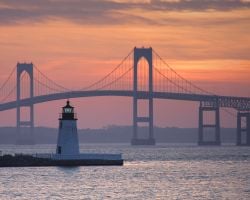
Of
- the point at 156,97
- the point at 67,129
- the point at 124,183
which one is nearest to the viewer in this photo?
the point at 124,183

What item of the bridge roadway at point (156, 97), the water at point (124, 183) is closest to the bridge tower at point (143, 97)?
the bridge roadway at point (156, 97)

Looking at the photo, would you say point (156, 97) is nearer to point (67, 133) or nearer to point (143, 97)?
point (143, 97)

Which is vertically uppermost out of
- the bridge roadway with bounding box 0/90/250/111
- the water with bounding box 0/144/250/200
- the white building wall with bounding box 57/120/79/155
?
the bridge roadway with bounding box 0/90/250/111

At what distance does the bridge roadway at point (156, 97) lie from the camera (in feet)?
291

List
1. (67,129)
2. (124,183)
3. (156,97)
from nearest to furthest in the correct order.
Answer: (124,183)
(67,129)
(156,97)

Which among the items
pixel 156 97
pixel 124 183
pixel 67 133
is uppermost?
pixel 156 97

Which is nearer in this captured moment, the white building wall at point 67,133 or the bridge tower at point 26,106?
the white building wall at point 67,133

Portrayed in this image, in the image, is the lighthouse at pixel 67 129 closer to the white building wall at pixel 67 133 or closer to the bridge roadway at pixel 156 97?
the white building wall at pixel 67 133

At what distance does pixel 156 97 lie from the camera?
9244 cm

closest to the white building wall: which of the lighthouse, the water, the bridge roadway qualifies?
the lighthouse

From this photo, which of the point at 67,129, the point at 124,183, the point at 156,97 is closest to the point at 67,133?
the point at 67,129

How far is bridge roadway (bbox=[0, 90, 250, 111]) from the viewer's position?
88.6 m

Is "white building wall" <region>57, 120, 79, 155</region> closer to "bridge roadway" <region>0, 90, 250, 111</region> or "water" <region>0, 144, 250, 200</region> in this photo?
"water" <region>0, 144, 250, 200</region>

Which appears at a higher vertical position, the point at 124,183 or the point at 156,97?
the point at 156,97
